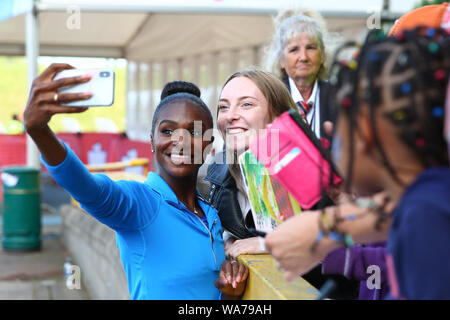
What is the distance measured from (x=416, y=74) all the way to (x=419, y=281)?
35 cm

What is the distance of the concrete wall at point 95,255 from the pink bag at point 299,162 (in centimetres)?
305

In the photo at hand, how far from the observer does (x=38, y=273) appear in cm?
599

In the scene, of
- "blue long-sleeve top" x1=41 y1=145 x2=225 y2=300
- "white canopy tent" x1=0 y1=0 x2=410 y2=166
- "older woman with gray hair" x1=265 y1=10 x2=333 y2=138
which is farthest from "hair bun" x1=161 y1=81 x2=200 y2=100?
"white canopy tent" x1=0 y1=0 x2=410 y2=166

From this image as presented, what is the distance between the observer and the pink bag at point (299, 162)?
1.35 meters

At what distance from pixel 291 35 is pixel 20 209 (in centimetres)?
506

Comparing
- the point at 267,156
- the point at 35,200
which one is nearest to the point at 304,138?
the point at 267,156

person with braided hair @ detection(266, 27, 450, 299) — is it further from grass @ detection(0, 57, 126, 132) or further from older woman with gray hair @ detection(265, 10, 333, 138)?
grass @ detection(0, 57, 126, 132)

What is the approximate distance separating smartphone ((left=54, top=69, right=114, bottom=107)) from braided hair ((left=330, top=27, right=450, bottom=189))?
68 centimetres

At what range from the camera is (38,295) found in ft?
17.4

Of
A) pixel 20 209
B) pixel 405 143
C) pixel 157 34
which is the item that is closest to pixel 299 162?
pixel 405 143

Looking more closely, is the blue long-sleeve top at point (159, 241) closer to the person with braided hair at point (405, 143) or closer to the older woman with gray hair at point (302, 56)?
the person with braided hair at point (405, 143)

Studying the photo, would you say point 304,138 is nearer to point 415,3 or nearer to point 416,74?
point 416,74

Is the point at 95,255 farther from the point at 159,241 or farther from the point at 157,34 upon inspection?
the point at 157,34
